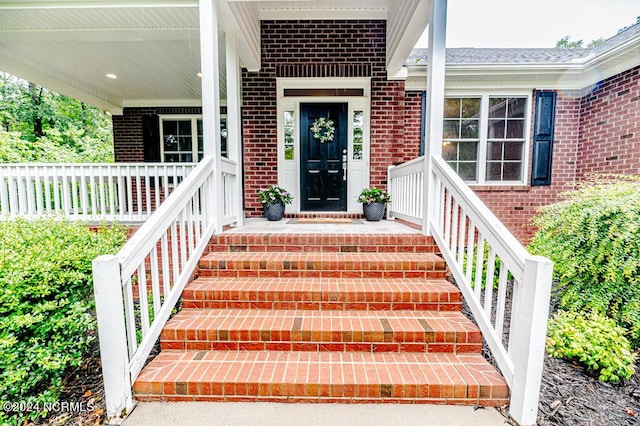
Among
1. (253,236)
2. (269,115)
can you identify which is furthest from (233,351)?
(269,115)

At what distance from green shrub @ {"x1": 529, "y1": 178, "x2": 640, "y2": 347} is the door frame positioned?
8.82 ft

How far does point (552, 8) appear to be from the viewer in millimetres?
11492

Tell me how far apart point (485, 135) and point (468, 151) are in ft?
1.32

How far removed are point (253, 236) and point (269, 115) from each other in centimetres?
259

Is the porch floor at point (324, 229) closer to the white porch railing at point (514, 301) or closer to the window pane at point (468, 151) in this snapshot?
the white porch railing at point (514, 301)

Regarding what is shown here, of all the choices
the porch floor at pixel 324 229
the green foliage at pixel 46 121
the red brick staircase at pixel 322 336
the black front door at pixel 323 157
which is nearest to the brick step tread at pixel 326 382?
the red brick staircase at pixel 322 336

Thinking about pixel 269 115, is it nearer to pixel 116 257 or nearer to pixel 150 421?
pixel 116 257

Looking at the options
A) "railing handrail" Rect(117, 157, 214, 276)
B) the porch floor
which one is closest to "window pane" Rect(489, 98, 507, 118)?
the porch floor

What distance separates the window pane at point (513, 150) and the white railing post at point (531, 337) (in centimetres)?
481

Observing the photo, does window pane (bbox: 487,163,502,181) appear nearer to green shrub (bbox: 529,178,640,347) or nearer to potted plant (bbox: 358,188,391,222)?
potted plant (bbox: 358,188,391,222)

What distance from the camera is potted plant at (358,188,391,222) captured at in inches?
169

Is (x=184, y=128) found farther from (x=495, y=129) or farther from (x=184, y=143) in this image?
(x=495, y=129)

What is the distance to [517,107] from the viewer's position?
5.47 m

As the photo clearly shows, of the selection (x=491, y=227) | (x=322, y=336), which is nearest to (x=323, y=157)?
(x=491, y=227)
